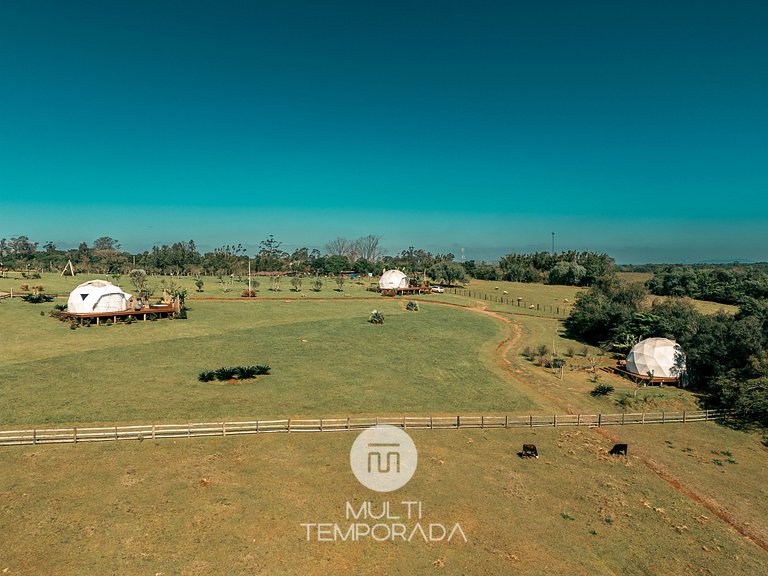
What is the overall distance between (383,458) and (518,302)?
7581cm

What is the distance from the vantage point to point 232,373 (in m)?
35.7

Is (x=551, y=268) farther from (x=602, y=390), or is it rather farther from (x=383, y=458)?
(x=383, y=458)

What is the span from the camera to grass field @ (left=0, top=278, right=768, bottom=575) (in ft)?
52.1

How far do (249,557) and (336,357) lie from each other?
28675 mm

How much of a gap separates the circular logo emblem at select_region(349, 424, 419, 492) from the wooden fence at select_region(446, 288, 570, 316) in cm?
6523

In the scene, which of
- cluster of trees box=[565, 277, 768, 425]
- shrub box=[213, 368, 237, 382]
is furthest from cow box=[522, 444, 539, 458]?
shrub box=[213, 368, 237, 382]

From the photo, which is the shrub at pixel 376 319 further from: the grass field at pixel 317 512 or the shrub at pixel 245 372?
the grass field at pixel 317 512

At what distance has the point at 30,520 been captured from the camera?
667 inches

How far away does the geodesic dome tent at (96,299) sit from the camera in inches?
2223

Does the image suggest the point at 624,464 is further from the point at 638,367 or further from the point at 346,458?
the point at 638,367

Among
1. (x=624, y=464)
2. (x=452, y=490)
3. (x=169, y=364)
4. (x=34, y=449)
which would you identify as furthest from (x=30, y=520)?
(x=624, y=464)
